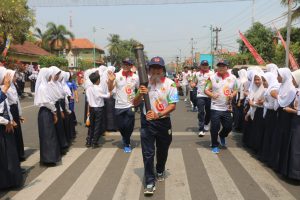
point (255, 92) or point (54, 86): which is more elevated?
point (54, 86)

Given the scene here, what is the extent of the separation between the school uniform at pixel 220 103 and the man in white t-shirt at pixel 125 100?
166cm

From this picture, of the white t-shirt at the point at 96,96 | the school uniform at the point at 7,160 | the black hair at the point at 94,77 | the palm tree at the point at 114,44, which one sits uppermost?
the palm tree at the point at 114,44

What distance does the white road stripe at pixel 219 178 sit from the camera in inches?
209

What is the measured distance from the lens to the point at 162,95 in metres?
5.46

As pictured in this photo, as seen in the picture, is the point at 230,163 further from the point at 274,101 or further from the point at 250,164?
the point at 274,101

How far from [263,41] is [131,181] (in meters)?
31.9

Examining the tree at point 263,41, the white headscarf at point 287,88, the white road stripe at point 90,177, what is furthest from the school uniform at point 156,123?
the tree at point 263,41

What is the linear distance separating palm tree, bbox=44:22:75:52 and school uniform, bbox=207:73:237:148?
204ft

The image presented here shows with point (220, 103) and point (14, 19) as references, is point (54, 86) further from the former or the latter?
point (14, 19)

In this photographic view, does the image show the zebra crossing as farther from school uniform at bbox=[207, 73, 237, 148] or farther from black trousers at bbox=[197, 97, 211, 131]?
black trousers at bbox=[197, 97, 211, 131]

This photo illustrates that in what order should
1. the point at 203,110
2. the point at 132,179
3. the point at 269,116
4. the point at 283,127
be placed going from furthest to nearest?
the point at 203,110 → the point at 269,116 → the point at 283,127 → the point at 132,179

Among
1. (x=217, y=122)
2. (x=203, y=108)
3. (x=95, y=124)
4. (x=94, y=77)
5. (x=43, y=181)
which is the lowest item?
(x=43, y=181)

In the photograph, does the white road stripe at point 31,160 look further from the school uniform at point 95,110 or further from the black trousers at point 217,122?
the black trousers at point 217,122

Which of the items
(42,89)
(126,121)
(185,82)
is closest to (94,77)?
(126,121)
